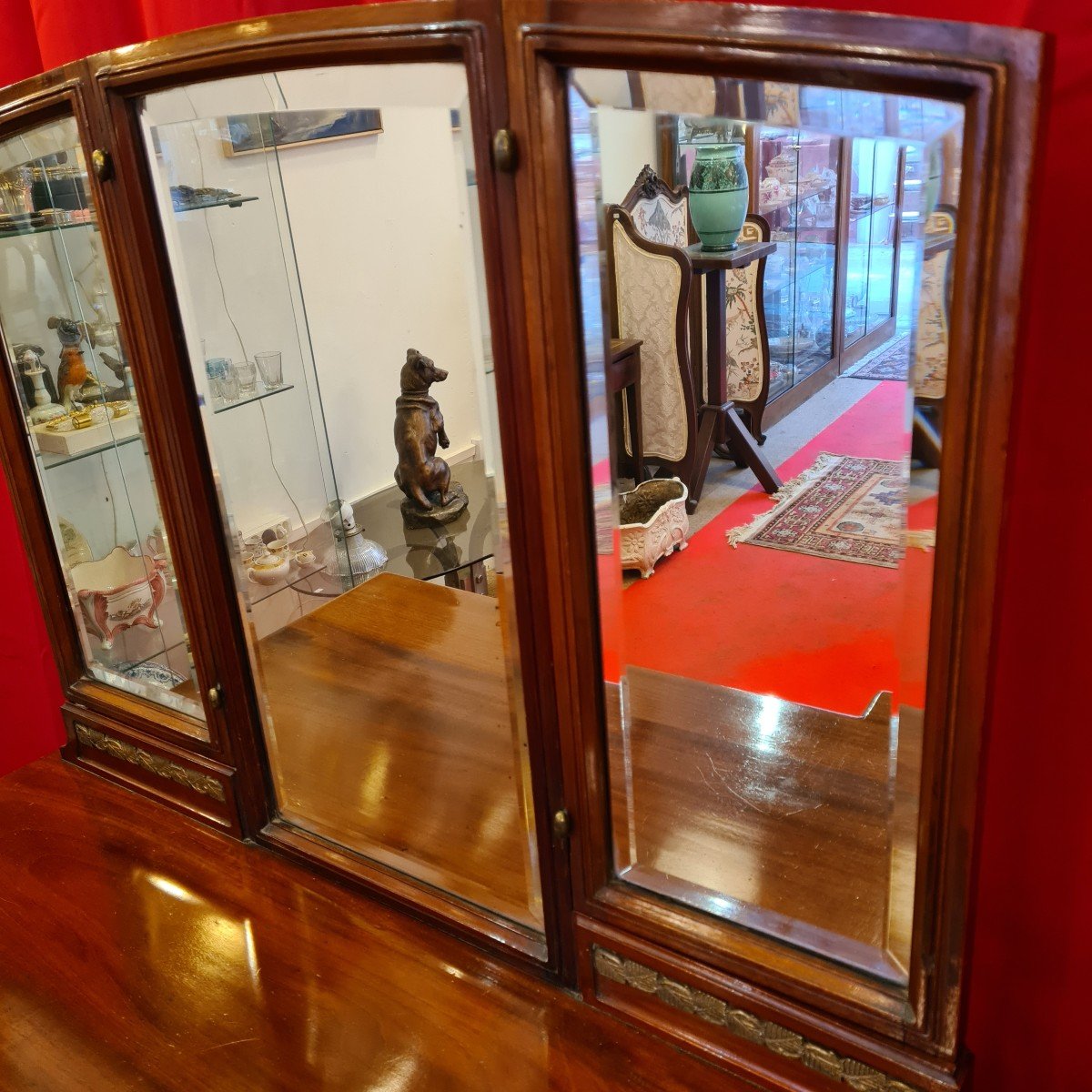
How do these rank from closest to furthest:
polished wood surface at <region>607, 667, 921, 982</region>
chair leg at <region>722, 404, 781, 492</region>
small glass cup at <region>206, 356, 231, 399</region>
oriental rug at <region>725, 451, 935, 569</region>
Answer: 1. oriental rug at <region>725, 451, 935, 569</region>
2. polished wood surface at <region>607, 667, 921, 982</region>
3. chair leg at <region>722, 404, 781, 492</region>
4. small glass cup at <region>206, 356, 231, 399</region>

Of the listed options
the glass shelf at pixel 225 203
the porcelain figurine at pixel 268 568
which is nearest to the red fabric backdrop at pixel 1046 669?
the glass shelf at pixel 225 203

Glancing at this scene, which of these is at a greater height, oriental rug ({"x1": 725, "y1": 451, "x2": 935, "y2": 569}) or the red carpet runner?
oriental rug ({"x1": 725, "y1": 451, "x2": 935, "y2": 569})

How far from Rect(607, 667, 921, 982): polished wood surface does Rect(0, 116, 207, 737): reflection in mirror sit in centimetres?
48

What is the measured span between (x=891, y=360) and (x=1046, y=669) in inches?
8.4

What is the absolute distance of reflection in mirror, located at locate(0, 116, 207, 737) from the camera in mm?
966

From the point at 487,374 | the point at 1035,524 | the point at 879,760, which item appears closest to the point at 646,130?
the point at 487,374

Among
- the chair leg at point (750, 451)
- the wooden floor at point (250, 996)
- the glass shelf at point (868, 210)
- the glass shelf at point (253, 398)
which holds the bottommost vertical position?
the wooden floor at point (250, 996)

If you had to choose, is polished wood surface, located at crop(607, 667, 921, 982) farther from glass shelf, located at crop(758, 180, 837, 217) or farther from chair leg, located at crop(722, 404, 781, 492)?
glass shelf, located at crop(758, 180, 837, 217)

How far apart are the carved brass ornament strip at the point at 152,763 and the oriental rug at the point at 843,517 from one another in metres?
0.58

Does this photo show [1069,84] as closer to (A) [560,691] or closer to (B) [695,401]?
(B) [695,401]

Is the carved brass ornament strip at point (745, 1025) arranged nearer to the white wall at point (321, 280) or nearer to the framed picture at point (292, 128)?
the white wall at point (321, 280)

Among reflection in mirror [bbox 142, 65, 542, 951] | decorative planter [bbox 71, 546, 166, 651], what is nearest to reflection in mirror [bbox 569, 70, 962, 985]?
reflection in mirror [bbox 142, 65, 542, 951]

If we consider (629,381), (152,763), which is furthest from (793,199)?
(152,763)

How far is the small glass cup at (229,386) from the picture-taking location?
3.06ft
